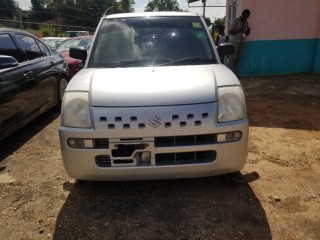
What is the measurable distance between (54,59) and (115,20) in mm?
2372

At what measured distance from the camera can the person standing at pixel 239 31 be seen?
873 centimetres

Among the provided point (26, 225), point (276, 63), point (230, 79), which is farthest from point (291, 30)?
point (26, 225)

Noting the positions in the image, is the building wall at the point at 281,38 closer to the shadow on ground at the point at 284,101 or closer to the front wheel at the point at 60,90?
the shadow on ground at the point at 284,101

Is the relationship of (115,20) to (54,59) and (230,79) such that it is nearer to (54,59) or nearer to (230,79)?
(230,79)

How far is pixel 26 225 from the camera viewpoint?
2.78 meters

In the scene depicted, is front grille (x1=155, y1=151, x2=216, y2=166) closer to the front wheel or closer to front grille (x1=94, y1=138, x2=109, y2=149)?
front grille (x1=94, y1=138, x2=109, y2=149)

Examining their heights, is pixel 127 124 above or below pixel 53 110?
above

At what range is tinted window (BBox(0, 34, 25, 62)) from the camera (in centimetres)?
448

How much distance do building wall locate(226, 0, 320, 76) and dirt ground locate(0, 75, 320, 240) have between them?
5493 mm

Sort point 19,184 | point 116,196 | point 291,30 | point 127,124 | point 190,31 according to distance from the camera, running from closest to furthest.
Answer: point 127,124, point 116,196, point 19,184, point 190,31, point 291,30

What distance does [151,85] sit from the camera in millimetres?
2896

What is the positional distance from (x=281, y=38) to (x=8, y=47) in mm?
7461

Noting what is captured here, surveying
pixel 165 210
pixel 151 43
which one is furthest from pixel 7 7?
pixel 165 210

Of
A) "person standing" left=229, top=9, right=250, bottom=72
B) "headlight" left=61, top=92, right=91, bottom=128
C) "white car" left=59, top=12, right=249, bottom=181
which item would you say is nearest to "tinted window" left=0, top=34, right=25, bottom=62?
"white car" left=59, top=12, right=249, bottom=181
